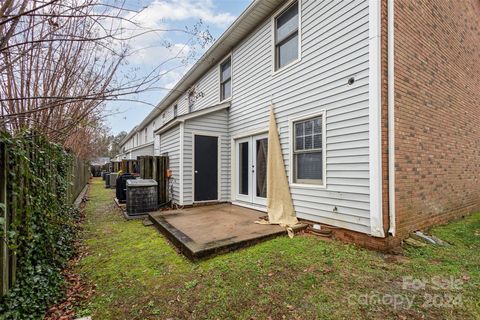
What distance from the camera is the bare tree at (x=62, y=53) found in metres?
2.08

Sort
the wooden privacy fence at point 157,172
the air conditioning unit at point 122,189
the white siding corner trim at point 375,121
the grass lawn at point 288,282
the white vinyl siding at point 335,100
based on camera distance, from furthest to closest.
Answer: the air conditioning unit at point 122,189 → the wooden privacy fence at point 157,172 → the white vinyl siding at point 335,100 → the white siding corner trim at point 375,121 → the grass lawn at point 288,282

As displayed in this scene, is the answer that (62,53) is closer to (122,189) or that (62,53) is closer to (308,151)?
(308,151)

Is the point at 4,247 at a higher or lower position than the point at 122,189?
higher

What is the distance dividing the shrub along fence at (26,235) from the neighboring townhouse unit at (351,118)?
9.42 feet

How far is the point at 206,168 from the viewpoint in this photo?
8.03 meters

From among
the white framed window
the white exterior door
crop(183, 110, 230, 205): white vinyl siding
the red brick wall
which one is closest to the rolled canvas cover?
the white framed window

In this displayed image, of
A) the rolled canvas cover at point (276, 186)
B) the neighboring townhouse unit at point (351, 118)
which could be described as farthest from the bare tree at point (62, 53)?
the rolled canvas cover at point (276, 186)

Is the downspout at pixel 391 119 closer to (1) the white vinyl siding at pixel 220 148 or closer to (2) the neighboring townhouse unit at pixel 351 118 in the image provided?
(2) the neighboring townhouse unit at pixel 351 118

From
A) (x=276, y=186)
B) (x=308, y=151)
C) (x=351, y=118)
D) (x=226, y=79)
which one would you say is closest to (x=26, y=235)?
(x=276, y=186)

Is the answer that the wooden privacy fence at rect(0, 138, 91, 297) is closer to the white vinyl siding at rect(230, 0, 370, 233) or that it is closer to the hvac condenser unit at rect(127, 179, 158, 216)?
the hvac condenser unit at rect(127, 179, 158, 216)

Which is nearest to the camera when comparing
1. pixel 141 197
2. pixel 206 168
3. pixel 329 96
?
pixel 329 96

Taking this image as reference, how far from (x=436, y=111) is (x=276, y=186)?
154 inches

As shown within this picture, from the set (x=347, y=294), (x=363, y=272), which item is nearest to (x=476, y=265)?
→ (x=363, y=272)

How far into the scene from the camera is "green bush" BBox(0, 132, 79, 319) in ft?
8.13
